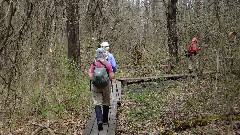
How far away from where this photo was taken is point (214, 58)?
8.86 metres

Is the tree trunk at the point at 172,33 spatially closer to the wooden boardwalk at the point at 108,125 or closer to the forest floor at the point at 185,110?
the forest floor at the point at 185,110

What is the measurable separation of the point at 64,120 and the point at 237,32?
4999mm

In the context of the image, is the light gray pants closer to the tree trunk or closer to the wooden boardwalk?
the wooden boardwalk

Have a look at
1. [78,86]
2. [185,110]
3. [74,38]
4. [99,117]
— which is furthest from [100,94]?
[74,38]

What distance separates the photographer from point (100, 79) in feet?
28.3

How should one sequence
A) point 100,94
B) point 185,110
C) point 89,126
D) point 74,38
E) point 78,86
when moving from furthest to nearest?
A: point 74,38, point 78,86, point 185,110, point 89,126, point 100,94

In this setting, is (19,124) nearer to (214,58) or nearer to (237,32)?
(214,58)

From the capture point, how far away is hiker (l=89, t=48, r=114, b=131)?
863 centimetres

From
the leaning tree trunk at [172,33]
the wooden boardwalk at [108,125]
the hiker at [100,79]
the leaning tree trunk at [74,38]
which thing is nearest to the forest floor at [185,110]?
the wooden boardwalk at [108,125]

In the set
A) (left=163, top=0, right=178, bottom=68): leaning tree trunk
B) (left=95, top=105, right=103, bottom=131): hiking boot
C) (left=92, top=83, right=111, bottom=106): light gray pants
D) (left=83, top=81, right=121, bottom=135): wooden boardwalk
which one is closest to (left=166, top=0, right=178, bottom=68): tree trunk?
(left=163, top=0, right=178, bottom=68): leaning tree trunk

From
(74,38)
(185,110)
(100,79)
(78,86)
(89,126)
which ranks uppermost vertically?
(74,38)

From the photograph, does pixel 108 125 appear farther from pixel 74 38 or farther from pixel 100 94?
pixel 74 38

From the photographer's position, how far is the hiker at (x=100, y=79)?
8633mm

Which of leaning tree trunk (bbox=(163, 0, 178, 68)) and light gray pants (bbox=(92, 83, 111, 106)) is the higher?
leaning tree trunk (bbox=(163, 0, 178, 68))
